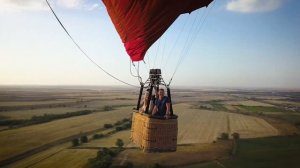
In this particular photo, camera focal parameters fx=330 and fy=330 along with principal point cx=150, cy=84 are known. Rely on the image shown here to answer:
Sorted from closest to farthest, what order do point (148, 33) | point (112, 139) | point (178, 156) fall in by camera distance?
point (148, 33) < point (178, 156) < point (112, 139)

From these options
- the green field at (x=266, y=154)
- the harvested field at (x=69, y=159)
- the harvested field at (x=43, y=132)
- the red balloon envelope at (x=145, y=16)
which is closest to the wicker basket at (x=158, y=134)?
the red balloon envelope at (x=145, y=16)

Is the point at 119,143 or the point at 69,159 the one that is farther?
the point at 119,143

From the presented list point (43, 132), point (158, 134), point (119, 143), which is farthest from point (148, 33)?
point (43, 132)

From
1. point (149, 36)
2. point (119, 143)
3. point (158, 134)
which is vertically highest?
point (149, 36)

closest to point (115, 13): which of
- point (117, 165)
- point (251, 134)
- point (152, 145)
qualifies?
point (152, 145)

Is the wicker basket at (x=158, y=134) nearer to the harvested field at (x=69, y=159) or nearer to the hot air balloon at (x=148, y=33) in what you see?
the hot air balloon at (x=148, y=33)

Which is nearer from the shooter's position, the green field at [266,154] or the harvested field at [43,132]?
the green field at [266,154]

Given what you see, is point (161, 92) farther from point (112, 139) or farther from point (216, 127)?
point (216, 127)

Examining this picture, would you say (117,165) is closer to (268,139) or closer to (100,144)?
(100,144)

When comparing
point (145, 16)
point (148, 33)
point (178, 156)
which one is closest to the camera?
point (145, 16)
